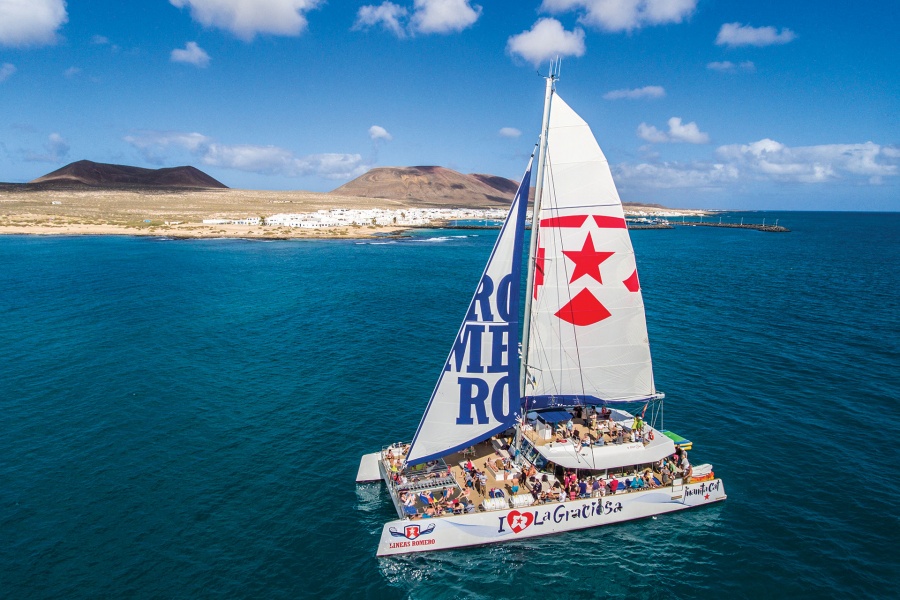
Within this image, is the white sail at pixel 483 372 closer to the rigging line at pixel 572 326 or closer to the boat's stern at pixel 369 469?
the rigging line at pixel 572 326

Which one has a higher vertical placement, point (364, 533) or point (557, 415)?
point (557, 415)

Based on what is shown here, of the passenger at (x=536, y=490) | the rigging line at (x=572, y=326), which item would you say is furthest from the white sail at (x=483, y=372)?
the passenger at (x=536, y=490)

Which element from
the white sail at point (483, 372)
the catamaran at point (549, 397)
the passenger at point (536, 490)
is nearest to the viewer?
the catamaran at point (549, 397)

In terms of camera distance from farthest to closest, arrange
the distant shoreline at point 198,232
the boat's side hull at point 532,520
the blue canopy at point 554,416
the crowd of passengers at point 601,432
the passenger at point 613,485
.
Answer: the distant shoreline at point 198,232 < the blue canopy at point 554,416 < the crowd of passengers at point 601,432 < the passenger at point 613,485 < the boat's side hull at point 532,520

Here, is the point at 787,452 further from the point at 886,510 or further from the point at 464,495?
the point at 464,495

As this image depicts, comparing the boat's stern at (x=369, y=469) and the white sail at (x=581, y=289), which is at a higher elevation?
the white sail at (x=581, y=289)

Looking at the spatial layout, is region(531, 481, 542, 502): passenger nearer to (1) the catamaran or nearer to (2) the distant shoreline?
(1) the catamaran

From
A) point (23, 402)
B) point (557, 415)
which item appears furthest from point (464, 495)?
point (23, 402)
